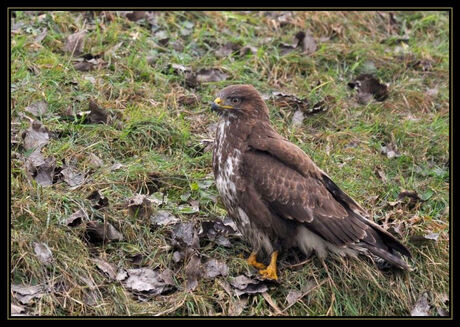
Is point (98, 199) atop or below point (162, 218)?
atop

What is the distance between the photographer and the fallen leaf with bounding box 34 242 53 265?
5.43m

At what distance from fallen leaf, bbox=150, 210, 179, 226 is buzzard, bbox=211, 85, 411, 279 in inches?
19.5

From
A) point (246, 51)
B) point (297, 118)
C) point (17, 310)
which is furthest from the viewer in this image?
point (246, 51)

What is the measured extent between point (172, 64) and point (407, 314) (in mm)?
3806

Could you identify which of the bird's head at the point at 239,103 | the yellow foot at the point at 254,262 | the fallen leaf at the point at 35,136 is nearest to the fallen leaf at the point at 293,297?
the yellow foot at the point at 254,262

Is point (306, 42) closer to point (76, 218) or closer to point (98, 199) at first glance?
point (98, 199)

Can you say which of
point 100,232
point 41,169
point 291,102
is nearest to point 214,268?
point 100,232

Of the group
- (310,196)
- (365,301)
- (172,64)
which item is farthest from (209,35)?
(365,301)

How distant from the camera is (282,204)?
19.1ft

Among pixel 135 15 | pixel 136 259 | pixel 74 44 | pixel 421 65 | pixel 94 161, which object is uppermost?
pixel 135 15

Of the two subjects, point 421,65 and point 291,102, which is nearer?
point 291,102

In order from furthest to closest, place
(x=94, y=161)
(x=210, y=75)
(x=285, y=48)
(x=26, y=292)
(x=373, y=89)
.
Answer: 1. (x=285, y=48)
2. (x=373, y=89)
3. (x=210, y=75)
4. (x=94, y=161)
5. (x=26, y=292)

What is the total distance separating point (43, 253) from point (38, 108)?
2023 mm

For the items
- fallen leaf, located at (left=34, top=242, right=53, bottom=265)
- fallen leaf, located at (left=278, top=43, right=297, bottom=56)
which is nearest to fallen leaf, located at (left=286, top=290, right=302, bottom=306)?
fallen leaf, located at (left=34, top=242, right=53, bottom=265)
